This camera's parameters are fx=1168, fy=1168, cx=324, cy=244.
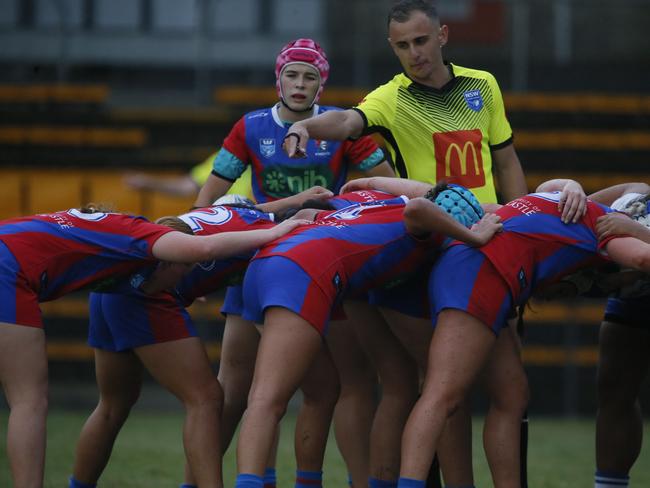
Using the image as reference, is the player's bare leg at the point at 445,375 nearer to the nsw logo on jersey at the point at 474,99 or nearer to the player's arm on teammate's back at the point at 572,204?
the player's arm on teammate's back at the point at 572,204

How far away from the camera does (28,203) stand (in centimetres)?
1117

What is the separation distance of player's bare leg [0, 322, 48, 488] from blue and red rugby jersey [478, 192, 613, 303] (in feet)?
5.83

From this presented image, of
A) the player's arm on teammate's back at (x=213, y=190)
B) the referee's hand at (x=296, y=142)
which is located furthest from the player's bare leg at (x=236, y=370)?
the referee's hand at (x=296, y=142)

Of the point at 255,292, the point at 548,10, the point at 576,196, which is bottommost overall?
the point at 255,292

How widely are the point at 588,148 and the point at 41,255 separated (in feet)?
26.0

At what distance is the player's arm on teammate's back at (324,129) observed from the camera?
4805mm

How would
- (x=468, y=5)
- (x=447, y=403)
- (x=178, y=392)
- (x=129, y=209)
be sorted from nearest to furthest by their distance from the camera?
(x=447, y=403) → (x=178, y=392) → (x=129, y=209) → (x=468, y=5)

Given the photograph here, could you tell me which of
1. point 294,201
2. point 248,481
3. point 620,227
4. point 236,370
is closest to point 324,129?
point 294,201

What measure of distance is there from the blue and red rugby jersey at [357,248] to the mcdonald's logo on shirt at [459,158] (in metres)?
0.66

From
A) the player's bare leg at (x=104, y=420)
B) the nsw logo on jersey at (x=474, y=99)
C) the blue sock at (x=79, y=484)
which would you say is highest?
the nsw logo on jersey at (x=474, y=99)

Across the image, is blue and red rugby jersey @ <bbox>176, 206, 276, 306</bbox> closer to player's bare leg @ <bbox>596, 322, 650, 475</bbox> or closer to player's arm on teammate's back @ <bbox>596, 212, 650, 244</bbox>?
player's arm on teammate's back @ <bbox>596, 212, 650, 244</bbox>

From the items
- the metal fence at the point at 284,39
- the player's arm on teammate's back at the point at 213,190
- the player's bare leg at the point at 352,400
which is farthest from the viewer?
the metal fence at the point at 284,39

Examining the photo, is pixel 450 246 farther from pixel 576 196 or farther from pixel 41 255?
pixel 41 255

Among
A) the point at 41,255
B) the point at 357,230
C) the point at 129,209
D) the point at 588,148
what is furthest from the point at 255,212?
the point at 588,148
